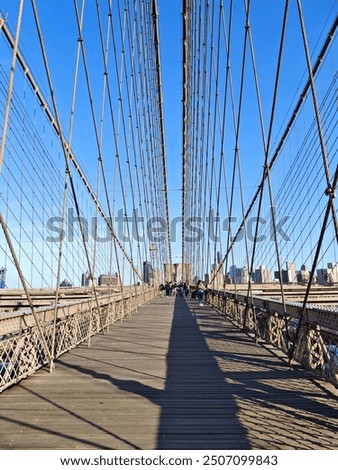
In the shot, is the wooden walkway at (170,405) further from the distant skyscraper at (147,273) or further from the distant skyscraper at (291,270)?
the distant skyscraper at (147,273)

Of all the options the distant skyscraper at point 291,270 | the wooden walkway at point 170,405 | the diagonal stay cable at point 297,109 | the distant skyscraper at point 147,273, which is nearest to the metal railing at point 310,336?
the wooden walkway at point 170,405

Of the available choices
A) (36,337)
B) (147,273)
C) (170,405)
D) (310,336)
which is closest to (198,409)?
(170,405)

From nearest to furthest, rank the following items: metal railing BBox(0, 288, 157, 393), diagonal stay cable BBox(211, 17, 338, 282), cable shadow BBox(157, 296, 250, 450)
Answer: cable shadow BBox(157, 296, 250, 450) → metal railing BBox(0, 288, 157, 393) → diagonal stay cable BBox(211, 17, 338, 282)

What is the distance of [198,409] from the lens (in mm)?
2682

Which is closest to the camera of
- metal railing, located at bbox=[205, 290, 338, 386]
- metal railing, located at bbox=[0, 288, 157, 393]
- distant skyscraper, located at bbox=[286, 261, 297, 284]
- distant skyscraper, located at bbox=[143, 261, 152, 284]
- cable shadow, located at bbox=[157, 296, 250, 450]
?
cable shadow, located at bbox=[157, 296, 250, 450]

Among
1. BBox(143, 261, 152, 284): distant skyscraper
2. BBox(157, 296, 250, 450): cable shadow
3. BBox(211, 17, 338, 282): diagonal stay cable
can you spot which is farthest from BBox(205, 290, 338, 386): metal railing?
BBox(143, 261, 152, 284): distant skyscraper

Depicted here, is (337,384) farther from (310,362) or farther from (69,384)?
(69,384)

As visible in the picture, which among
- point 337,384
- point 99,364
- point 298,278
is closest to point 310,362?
point 337,384

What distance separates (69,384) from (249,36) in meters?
5.58

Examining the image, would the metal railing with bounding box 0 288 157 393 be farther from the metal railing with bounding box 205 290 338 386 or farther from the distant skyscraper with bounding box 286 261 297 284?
the distant skyscraper with bounding box 286 261 297 284

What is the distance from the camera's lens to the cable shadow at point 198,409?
6.95ft

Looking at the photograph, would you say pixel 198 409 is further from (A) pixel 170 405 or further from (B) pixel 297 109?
(B) pixel 297 109

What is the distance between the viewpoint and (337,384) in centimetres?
303

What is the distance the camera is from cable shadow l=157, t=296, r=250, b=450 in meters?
2.12
